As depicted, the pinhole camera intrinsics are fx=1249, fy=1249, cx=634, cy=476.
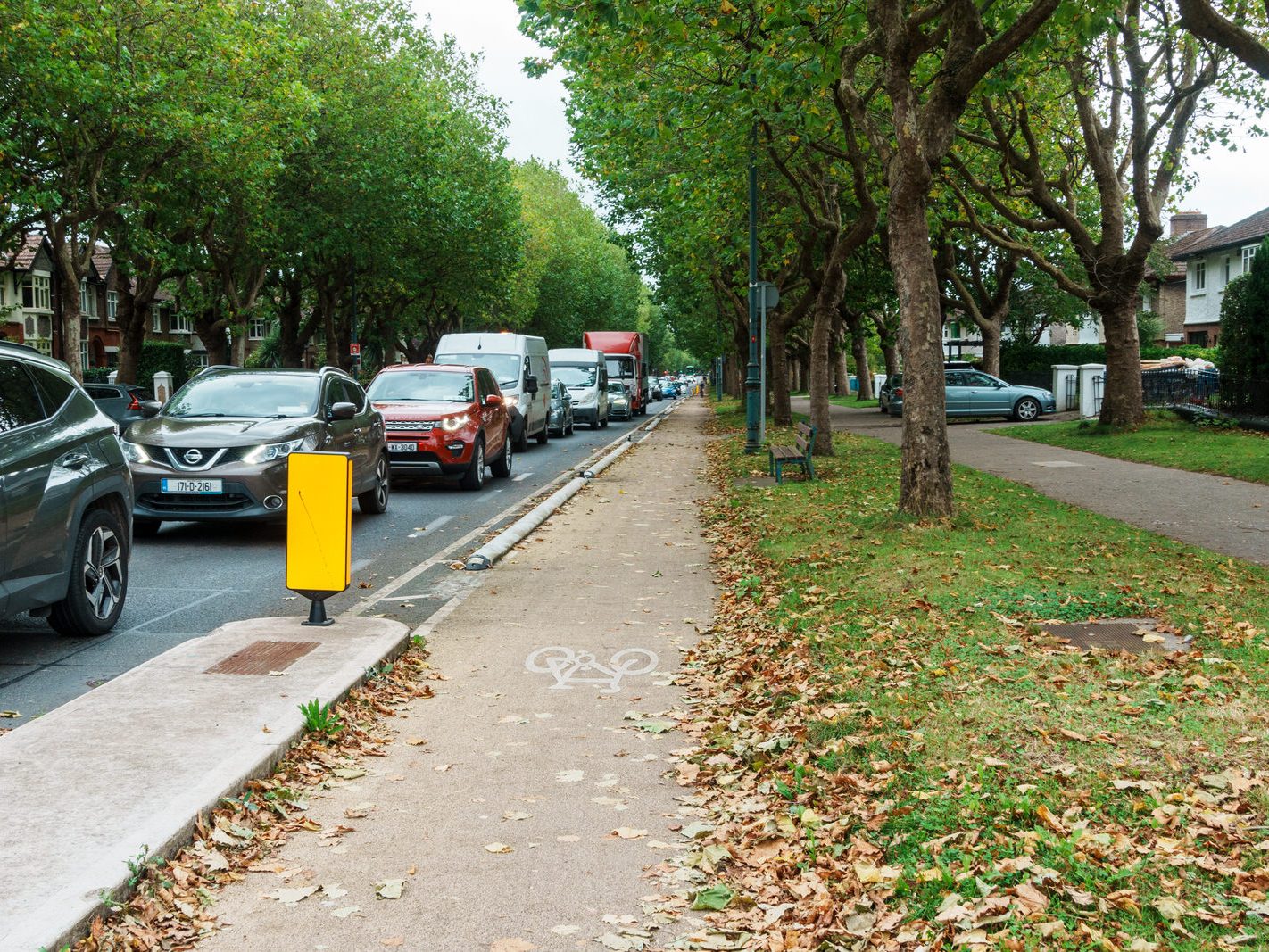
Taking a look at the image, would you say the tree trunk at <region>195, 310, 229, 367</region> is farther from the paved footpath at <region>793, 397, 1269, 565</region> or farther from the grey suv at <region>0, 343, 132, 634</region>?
the grey suv at <region>0, 343, 132, 634</region>

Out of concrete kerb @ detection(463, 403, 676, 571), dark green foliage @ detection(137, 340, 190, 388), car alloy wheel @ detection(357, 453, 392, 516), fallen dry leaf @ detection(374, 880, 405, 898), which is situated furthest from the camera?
dark green foliage @ detection(137, 340, 190, 388)

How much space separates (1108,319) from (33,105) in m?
21.6

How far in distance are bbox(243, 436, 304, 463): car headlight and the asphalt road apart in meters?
0.85

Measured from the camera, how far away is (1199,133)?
25828 mm

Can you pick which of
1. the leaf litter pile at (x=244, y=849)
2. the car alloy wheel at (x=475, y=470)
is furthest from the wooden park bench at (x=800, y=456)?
the leaf litter pile at (x=244, y=849)

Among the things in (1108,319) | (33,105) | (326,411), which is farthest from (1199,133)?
(33,105)

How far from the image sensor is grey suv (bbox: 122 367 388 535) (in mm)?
12000

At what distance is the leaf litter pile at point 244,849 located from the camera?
12.9 ft

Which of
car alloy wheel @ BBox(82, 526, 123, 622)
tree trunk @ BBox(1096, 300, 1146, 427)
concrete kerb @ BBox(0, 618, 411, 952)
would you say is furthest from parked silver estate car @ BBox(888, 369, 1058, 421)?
concrete kerb @ BBox(0, 618, 411, 952)

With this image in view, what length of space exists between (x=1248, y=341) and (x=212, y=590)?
22.8 metres

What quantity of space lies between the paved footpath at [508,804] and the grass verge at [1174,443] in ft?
38.7

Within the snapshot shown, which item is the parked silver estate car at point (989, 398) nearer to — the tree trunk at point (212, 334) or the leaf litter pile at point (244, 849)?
the tree trunk at point (212, 334)

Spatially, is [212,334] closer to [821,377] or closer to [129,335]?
[129,335]

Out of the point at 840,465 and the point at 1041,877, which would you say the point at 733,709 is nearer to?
the point at 1041,877
